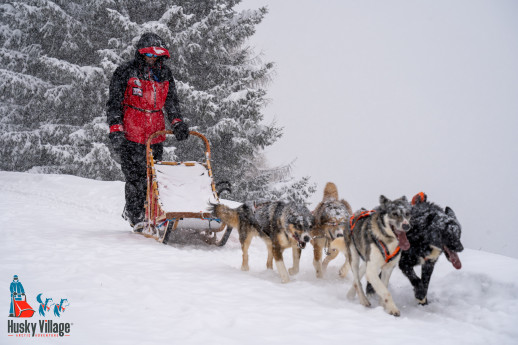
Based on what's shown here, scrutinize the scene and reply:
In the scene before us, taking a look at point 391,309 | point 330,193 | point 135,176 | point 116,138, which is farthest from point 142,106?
point 391,309

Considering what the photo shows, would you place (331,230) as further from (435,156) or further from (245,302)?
(435,156)

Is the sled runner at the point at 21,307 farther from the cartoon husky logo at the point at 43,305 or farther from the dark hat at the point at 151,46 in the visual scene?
the dark hat at the point at 151,46

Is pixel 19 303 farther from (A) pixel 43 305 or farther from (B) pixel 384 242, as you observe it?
(B) pixel 384 242

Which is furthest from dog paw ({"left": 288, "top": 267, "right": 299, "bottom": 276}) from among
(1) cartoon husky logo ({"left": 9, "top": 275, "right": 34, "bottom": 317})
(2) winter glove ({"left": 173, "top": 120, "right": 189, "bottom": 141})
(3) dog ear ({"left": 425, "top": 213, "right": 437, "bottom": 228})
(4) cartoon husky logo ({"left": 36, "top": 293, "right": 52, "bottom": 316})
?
(1) cartoon husky logo ({"left": 9, "top": 275, "right": 34, "bottom": 317})

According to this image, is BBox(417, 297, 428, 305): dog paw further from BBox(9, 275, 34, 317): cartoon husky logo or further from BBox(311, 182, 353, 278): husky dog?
BBox(9, 275, 34, 317): cartoon husky logo

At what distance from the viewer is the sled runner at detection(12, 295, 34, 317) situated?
2.94 meters

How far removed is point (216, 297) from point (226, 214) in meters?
2.11

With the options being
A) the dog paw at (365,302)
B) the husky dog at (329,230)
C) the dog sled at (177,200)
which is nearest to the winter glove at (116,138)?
the dog sled at (177,200)

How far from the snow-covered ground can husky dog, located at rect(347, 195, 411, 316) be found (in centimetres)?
16

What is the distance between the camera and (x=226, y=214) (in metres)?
5.95

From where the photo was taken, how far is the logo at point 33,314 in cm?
271

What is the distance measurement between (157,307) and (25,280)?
4.14 feet

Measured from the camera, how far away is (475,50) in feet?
277

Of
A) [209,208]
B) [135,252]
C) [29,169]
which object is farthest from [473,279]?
[29,169]
